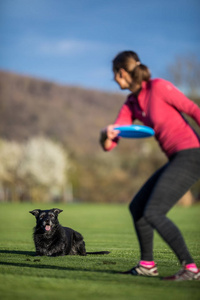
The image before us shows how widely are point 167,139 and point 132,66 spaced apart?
2.78 feet

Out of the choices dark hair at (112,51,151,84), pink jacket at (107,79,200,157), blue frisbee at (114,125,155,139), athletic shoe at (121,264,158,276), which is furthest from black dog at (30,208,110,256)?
dark hair at (112,51,151,84)

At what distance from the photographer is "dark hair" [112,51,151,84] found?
16.6 ft

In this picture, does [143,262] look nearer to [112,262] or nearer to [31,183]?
[112,262]

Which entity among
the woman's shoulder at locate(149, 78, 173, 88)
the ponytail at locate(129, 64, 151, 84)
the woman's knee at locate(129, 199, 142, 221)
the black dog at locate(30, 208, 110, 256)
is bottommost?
the black dog at locate(30, 208, 110, 256)

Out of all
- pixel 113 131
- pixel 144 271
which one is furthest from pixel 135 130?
pixel 144 271

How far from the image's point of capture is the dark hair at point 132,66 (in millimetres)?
5066

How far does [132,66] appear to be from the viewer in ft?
16.8

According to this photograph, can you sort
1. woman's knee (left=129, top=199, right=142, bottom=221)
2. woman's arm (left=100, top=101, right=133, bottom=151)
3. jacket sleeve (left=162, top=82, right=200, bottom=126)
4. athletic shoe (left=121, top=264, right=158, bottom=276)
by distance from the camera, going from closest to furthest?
jacket sleeve (left=162, top=82, right=200, bottom=126) → woman's arm (left=100, top=101, right=133, bottom=151) → woman's knee (left=129, top=199, right=142, bottom=221) → athletic shoe (left=121, top=264, right=158, bottom=276)

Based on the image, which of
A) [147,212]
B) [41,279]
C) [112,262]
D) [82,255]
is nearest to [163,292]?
[147,212]

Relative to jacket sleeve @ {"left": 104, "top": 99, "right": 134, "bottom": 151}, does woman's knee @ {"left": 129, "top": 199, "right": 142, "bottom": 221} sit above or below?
below

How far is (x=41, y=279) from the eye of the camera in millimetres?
5098

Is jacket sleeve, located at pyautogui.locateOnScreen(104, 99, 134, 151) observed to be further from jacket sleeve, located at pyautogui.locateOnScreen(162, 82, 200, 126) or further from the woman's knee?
the woman's knee

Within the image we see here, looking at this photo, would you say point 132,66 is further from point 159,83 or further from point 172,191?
point 172,191

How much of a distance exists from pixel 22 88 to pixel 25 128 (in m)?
33.0
